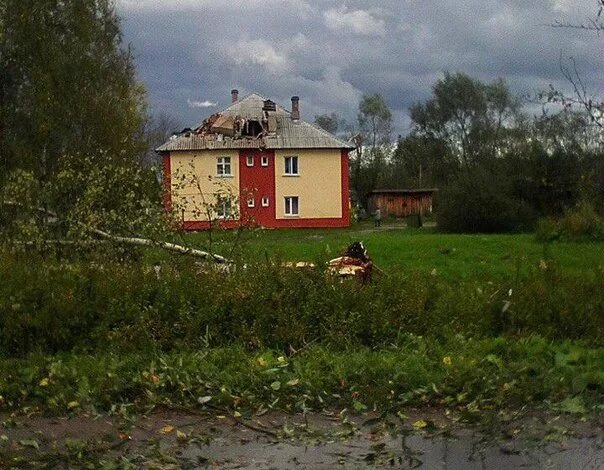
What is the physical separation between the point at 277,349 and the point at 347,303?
882 mm

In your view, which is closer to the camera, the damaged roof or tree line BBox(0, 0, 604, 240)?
tree line BBox(0, 0, 604, 240)

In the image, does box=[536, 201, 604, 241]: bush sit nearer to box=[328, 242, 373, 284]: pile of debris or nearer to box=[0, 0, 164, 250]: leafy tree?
box=[0, 0, 164, 250]: leafy tree

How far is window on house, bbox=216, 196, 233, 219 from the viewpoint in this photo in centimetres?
1265

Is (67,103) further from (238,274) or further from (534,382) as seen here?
(534,382)

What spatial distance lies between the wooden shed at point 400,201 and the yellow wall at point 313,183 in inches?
380

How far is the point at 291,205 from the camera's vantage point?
6169 cm

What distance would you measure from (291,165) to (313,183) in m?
1.91

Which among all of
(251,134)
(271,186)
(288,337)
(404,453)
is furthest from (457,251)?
(251,134)

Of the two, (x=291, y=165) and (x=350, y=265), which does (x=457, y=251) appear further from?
(x=291, y=165)

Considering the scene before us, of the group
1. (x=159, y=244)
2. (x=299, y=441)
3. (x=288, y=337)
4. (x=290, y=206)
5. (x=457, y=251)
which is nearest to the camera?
(x=299, y=441)

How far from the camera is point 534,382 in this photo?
25.6 feet

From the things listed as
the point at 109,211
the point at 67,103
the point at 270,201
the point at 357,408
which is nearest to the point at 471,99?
the point at 270,201

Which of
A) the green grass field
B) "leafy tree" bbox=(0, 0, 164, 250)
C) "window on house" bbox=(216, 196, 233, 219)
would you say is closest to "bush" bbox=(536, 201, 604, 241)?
the green grass field

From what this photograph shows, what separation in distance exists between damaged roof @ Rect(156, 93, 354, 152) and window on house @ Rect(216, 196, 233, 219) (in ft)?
152
